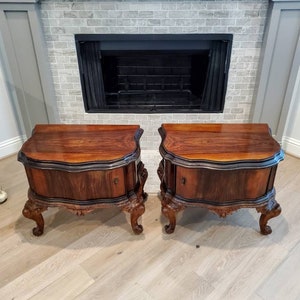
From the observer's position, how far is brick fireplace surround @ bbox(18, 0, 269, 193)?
2.00m

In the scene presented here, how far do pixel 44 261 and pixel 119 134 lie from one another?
79 cm

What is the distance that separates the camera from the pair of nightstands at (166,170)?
1.32 meters

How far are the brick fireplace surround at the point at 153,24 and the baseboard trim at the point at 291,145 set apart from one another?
559 mm

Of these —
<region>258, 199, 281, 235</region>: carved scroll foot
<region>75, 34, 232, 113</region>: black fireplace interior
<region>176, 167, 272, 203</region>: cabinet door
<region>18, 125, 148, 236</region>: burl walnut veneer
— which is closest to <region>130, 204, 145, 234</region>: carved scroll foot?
<region>18, 125, 148, 236</region>: burl walnut veneer

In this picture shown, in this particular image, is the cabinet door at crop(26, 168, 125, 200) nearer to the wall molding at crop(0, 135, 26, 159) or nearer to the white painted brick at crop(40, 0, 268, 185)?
the white painted brick at crop(40, 0, 268, 185)

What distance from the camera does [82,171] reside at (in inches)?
51.8

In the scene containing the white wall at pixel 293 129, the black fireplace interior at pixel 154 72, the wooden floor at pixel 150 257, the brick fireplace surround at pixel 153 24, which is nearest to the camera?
the wooden floor at pixel 150 257

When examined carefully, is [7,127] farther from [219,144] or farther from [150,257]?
[219,144]

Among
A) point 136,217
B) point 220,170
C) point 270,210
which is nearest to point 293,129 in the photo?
point 270,210

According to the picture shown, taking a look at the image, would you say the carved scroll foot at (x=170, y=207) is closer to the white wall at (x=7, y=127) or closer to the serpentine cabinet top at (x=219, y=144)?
the serpentine cabinet top at (x=219, y=144)

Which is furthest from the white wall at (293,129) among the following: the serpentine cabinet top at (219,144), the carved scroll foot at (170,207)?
the carved scroll foot at (170,207)

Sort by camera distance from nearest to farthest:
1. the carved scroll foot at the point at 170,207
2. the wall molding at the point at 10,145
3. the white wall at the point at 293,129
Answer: the carved scroll foot at the point at 170,207
the white wall at the point at 293,129
the wall molding at the point at 10,145

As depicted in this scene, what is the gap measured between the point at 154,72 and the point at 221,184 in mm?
1398

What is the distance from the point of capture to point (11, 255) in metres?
1.50
